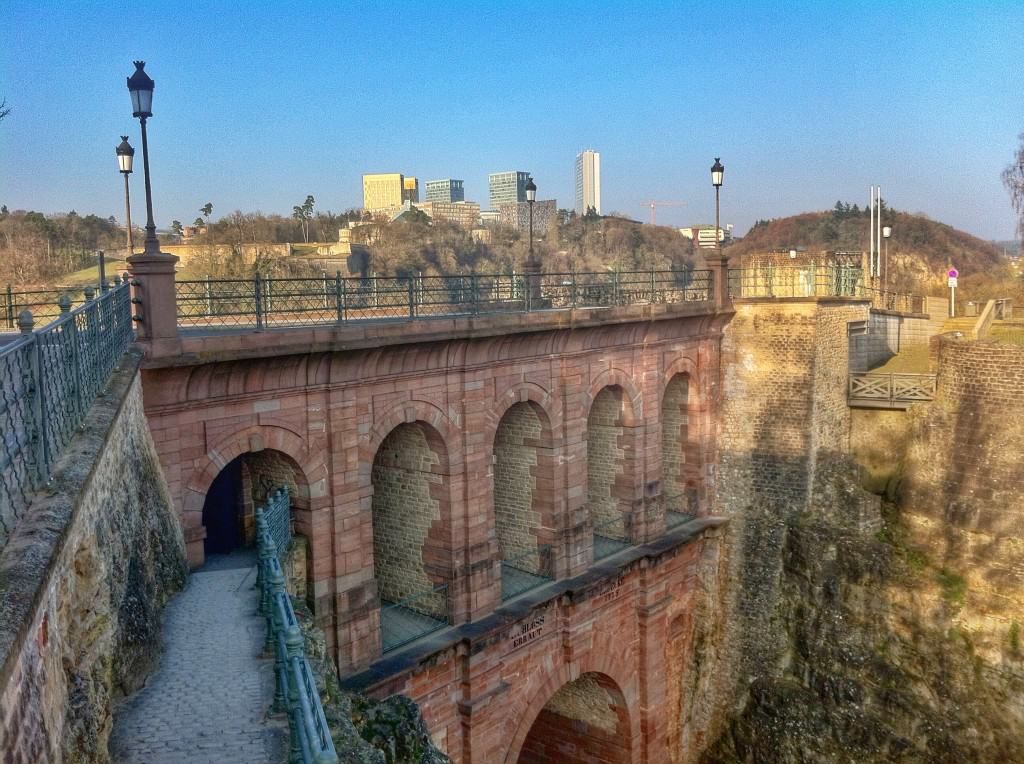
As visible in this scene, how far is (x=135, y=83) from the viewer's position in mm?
9250

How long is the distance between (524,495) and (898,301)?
19139 mm

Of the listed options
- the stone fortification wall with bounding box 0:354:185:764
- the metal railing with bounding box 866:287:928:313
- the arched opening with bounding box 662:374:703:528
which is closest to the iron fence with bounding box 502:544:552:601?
the arched opening with bounding box 662:374:703:528

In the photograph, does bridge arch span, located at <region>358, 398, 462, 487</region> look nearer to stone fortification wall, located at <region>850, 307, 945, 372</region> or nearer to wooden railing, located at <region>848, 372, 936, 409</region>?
wooden railing, located at <region>848, 372, 936, 409</region>

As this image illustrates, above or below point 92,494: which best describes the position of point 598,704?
below

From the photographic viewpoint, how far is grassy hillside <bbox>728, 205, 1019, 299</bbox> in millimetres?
52188

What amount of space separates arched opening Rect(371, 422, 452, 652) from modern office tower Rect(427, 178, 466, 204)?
467 feet

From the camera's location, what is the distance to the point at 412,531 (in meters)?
14.3

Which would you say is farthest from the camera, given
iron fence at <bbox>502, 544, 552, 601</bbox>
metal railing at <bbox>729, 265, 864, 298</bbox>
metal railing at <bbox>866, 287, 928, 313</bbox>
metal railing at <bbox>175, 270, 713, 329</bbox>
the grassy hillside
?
the grassy hillside

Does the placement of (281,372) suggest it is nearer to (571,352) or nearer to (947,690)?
(571,352)

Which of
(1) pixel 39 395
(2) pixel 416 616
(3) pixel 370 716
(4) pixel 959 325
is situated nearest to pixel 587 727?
(2) pixel 416 616

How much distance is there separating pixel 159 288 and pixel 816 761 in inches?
597

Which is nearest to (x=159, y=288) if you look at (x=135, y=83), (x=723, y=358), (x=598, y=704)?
(x=135, y=83)

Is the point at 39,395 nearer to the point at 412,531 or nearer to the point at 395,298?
the point at 412,531

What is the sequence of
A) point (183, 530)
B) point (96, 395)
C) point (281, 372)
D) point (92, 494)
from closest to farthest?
1. point (92, 494)
2. point (96, 395)
3. point (183, 530)
4. point (281, 372)
